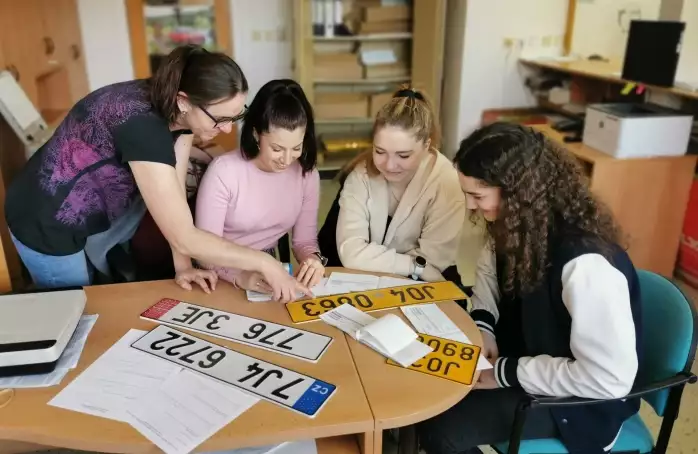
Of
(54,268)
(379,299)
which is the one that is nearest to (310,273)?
(379,299)

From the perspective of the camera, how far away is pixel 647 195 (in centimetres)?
300

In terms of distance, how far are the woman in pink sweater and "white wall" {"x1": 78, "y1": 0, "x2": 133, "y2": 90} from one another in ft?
10.2

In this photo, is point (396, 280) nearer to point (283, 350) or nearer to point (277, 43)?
point (283, 350)

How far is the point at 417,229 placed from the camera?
1.96 metres

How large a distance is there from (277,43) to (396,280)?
11.1 feet

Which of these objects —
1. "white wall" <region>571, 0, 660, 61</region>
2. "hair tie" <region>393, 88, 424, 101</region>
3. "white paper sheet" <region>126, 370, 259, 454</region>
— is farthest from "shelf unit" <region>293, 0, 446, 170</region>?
"white paper sheet" <region>126, 370, 259, 454</region>

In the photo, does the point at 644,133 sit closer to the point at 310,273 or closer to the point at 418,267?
the point at 418,267

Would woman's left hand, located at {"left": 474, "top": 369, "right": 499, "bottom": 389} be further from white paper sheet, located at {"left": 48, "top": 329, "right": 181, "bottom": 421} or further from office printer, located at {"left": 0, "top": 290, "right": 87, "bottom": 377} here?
office printer, located at {"left": 0, "top": 290, "right": 87, "bottom": 377}

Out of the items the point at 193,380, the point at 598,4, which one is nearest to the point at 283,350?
the point at 193,380

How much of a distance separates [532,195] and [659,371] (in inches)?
19.5

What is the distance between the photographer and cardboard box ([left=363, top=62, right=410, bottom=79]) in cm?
459

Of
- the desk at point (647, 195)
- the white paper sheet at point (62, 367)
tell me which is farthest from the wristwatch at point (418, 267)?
the desk at point (647, 195)

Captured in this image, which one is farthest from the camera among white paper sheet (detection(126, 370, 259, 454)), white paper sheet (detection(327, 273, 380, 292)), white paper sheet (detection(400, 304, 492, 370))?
white paper sheet (detection(327, 273, 380, 292))

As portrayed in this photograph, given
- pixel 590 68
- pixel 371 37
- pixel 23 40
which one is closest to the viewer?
pixel 23 40
